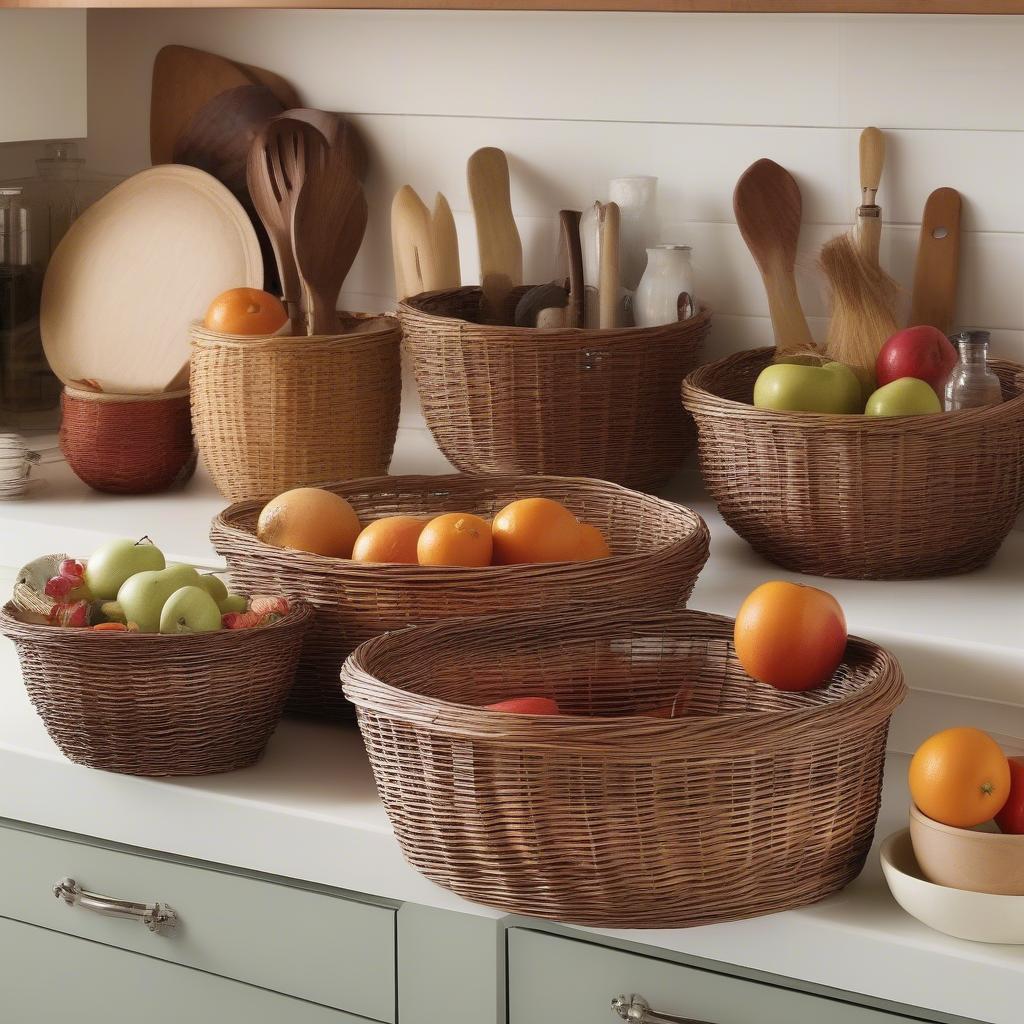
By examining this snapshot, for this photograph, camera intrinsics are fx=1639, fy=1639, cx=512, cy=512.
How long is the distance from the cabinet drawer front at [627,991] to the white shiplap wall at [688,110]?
0.84 meters

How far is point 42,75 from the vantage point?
6.69ft

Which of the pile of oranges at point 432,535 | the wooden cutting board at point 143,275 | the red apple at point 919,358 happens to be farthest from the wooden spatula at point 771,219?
the wooden cutting board at point 143,275

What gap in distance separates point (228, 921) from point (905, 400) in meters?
0.71

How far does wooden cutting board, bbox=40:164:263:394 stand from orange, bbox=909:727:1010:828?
3.80 ft

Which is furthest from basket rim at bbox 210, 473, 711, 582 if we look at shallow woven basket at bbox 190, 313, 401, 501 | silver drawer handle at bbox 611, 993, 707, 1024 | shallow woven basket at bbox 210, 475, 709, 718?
silver drawer handle at bbox 611, 993, 707, 1024

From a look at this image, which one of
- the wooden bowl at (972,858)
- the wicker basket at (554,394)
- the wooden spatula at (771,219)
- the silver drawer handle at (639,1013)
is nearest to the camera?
the wooden bowl at (972,858)

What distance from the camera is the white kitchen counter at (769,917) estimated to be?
102 centimetres

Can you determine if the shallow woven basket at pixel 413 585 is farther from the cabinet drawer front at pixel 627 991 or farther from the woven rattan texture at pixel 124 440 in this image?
the woven rattan texture at pixel 124 440

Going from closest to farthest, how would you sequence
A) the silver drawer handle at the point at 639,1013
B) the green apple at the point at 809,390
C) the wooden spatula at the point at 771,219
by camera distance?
the silver drawer handle at the point at 639,1013 < the green apple at the point at 809,390 < the wooden spatula at the point at 771,219

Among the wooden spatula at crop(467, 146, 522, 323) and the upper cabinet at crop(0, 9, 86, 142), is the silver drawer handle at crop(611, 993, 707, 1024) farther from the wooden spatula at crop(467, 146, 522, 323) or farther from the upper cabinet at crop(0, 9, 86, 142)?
the upper cabinet at crop(0, 9, 86, 142)

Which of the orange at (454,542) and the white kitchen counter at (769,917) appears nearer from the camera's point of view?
the white kitchen counter at (769,917)

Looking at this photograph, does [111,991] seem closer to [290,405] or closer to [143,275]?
[290,405]

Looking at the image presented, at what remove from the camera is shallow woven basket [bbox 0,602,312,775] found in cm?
120

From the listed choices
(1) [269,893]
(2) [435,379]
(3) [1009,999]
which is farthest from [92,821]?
(3) [1009,999]
